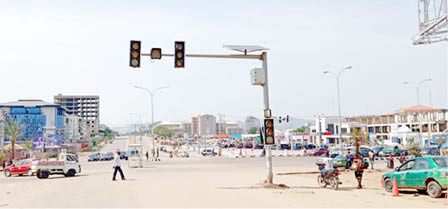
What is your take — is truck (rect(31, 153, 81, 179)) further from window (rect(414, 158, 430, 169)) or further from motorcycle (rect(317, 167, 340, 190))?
window (rect(414, 158, 430, 169))

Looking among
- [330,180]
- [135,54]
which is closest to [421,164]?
[330,180]

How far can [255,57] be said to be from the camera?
17.7 metres

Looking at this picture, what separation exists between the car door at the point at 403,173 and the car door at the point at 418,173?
164 millimetres

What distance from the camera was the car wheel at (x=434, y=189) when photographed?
13.6 meters

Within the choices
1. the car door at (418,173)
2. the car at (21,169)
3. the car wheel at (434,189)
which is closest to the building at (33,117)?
the car at (21,169)

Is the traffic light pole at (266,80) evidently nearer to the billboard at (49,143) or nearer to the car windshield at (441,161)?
the car windshield at (441,161)

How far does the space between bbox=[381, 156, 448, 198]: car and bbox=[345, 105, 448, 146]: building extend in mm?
63062

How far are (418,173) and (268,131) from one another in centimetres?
565

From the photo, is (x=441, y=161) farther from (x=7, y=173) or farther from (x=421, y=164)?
(x=7, y=173)

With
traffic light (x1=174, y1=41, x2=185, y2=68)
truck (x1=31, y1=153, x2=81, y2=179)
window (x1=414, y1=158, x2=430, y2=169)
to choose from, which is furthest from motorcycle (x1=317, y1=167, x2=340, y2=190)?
truck (x1=31, y1=153, x2=81, y2=179)

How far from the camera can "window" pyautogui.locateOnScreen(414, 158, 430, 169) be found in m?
14.4

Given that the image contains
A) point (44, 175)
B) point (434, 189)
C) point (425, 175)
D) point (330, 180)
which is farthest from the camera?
point (44, 175)

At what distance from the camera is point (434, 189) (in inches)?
543

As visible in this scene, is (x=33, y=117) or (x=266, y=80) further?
(x=33, y=117)
